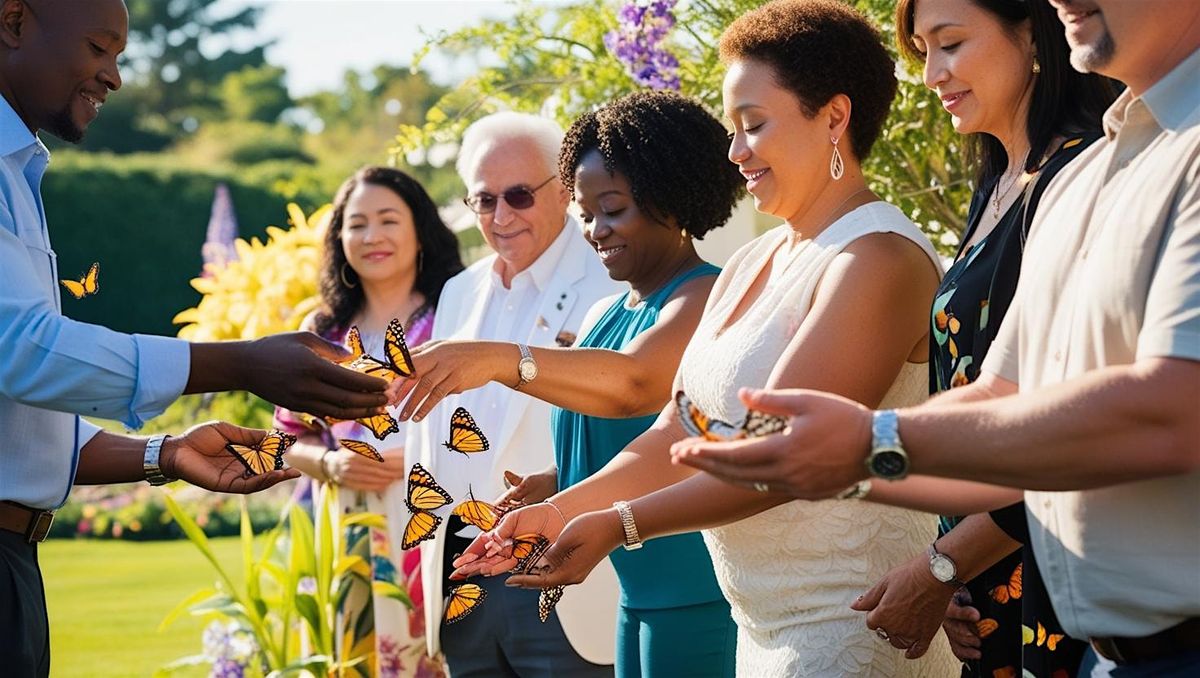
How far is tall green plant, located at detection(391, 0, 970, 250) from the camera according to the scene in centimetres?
428

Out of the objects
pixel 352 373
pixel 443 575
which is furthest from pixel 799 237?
pixel 443 575

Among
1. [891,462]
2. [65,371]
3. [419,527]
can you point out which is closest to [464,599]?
[419,527]

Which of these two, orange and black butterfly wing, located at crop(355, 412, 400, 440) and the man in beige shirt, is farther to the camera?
orange and black butterfly wing, located at crop(355, 412, 400, 440)

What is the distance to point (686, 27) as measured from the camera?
4.53 m

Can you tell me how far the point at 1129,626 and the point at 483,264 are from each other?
335 cm

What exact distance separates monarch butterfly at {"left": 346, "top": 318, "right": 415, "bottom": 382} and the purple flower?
5.64 feet

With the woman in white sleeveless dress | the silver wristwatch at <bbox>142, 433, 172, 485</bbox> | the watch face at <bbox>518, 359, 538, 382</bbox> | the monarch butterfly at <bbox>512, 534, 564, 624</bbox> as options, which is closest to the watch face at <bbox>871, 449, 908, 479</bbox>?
the woman in white sleeveless dress

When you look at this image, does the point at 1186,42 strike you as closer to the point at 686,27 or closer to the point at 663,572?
the point at 663,572

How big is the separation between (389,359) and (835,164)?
1.03 meters

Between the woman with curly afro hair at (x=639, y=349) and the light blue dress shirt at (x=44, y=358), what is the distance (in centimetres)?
57

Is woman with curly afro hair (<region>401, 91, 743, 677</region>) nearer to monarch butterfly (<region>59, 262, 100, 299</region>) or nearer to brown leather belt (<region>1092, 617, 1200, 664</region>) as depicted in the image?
monarch butterfly (<region>59, 262, 100, 299</region>)

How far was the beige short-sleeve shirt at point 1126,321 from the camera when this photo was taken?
1.82m

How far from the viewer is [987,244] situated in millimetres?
2730

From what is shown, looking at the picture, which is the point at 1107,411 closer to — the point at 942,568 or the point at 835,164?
the point at 942,568
